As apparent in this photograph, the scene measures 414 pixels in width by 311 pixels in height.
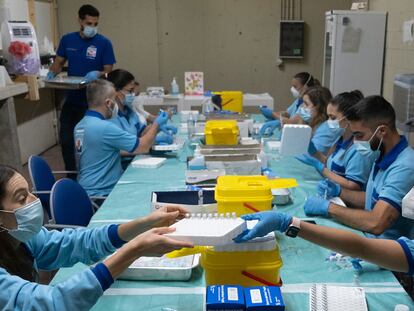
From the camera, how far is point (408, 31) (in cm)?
391

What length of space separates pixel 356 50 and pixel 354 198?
2.93m

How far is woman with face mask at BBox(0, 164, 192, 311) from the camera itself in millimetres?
1020

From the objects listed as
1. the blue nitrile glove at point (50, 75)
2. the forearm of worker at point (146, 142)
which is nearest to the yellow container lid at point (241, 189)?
the forearm of worker at point (146, 142)

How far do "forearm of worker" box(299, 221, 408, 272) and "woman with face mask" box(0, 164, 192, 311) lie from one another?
403 millimetres

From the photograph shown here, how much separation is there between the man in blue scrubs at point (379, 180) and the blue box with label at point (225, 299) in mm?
881

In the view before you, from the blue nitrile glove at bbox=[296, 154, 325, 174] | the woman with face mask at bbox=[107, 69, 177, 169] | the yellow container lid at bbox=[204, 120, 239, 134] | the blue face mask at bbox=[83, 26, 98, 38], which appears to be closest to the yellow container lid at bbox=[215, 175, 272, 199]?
the blue nitrile glove at bbox=[296, 154, 325, 174]

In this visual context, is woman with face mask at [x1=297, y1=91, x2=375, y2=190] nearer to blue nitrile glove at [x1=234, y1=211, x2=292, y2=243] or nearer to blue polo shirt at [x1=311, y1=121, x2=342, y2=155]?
blue polo shirt at [x1=311, y1=121, x2=342, y2=155]

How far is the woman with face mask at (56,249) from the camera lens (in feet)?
3.34

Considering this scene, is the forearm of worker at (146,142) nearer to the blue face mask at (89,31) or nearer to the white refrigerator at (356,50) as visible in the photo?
the blue face mask at (89,31)

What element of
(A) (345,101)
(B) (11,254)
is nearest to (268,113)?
(A) (345,101)

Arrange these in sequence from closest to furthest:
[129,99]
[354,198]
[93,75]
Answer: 1. [354,198]
2. [129,99]
3. [93,75]

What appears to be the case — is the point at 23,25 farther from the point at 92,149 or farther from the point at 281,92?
the point at 281,92

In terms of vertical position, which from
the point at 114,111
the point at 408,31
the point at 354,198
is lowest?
the point at 354,198

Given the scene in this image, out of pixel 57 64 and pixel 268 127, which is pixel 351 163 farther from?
pixel 57 64
